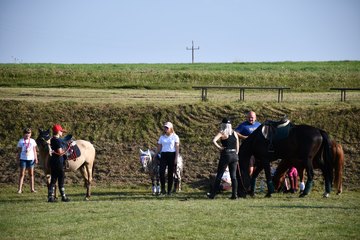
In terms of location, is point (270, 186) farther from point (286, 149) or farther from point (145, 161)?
point (145, 161)

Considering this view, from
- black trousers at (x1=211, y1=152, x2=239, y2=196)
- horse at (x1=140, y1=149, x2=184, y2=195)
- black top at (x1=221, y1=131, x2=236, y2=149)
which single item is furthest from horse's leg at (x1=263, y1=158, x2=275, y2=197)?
horse at (x1=140, y1=149, x2=184, y2=195)

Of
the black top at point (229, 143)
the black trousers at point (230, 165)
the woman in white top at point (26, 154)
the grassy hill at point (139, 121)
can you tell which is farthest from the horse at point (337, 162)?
the woman in white top at point (26, 154)

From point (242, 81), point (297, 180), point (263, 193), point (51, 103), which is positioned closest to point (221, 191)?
point (263, 193)

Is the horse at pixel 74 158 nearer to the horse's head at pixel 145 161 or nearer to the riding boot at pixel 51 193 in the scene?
the riding boot at pixel 51 193

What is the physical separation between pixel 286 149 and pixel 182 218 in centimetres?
608

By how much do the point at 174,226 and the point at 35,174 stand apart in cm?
1158

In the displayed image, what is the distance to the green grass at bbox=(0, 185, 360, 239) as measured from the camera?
1370 centimetres

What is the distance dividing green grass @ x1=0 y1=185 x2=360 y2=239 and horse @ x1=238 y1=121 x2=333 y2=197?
0.81 metres

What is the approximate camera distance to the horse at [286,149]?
20.2 m

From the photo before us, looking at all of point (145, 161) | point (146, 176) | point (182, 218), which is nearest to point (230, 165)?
point (145, 161)

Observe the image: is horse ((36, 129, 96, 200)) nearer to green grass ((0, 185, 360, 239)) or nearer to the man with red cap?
the man with red cap

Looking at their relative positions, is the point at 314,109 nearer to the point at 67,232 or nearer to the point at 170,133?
the point at 170,133


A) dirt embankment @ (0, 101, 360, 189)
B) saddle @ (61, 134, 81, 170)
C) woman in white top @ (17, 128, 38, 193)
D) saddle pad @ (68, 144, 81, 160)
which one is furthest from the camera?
dirt embankment @ (0, 101, 360, 189)

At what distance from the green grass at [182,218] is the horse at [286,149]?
0.81 meters
